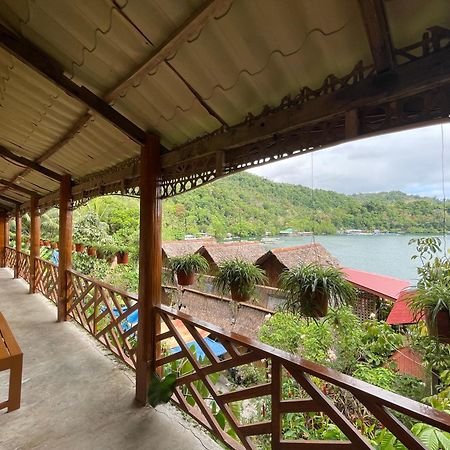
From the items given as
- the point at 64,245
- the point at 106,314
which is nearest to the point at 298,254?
the point at 106,314

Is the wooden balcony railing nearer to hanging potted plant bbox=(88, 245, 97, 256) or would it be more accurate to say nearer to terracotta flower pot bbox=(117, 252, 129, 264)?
terracotta flower pot bbox=(117, 252, 129, 264)

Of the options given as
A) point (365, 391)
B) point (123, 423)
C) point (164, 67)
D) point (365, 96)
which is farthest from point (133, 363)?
point (365, 96)

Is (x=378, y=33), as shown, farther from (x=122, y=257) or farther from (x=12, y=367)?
(x=122, y=257)

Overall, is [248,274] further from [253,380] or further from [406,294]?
[253,380]

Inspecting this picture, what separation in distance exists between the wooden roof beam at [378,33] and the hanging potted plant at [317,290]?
1069 mm

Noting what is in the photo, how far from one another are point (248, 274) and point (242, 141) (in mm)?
922

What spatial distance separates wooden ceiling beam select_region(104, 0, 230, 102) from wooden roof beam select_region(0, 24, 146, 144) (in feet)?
0.83

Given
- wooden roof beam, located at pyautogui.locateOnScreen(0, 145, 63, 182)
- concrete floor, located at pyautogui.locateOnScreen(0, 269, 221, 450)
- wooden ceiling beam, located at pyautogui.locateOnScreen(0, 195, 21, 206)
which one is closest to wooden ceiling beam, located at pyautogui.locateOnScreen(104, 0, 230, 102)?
concrete floor, located at pyautogui.locateOnScreen(0, 269, 221, 450)

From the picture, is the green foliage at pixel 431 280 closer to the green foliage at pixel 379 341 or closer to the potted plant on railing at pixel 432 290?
the potted plant on railing at pixel 432 290

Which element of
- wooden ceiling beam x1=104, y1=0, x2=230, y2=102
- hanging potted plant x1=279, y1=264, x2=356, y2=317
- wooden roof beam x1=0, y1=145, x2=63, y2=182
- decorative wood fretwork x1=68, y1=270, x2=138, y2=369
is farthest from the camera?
wooden roof beam x1=0, y1=145, x2=63, y2=182

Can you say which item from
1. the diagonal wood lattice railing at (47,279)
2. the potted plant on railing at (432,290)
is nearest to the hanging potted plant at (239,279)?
the potted plant on railing at (432,290)

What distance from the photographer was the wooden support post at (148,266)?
8.39 ft

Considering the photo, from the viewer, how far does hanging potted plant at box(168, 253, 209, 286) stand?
253 cm

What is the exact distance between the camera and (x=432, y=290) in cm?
154
